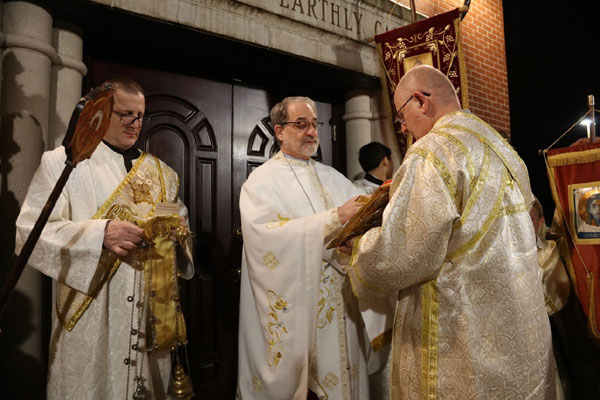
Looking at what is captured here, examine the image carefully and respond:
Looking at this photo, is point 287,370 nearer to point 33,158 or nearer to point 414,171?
point 414,171

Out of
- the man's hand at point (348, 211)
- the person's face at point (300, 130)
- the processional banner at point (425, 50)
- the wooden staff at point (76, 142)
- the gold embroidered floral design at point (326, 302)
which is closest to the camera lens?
the wooden staff at point (76, 142)

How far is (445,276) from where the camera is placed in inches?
72.2

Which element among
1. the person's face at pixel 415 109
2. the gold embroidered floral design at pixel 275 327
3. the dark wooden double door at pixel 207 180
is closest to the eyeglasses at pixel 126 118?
the dark wooden double door at pixel 207 180

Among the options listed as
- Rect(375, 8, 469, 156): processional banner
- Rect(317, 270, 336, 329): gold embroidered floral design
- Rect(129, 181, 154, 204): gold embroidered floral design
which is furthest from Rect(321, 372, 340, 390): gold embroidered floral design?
Rect(375, 8, 469, 156): processional banner

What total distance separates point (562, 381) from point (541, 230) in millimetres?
1148

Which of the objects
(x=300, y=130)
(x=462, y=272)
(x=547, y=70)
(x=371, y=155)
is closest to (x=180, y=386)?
(x=462, y=272)

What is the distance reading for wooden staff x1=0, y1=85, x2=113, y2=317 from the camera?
4.96 ft

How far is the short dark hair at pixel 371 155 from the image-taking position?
404 centimetres

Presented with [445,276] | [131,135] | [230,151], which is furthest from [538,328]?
[230,151]

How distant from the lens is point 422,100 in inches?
83.0

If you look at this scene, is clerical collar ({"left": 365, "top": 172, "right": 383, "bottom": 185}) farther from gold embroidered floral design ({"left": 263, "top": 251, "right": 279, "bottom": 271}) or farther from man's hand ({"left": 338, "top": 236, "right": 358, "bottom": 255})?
man's hand ({"left": 338, "top": 236, "right": 358, "bottom": 255})

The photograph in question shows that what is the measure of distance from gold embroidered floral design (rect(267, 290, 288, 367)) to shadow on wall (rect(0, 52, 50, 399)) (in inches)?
52.4

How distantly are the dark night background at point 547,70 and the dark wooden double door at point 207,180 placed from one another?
461 centimetres

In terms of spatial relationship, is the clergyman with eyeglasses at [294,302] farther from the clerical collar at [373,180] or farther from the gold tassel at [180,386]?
the clerical collar at [373,180]
